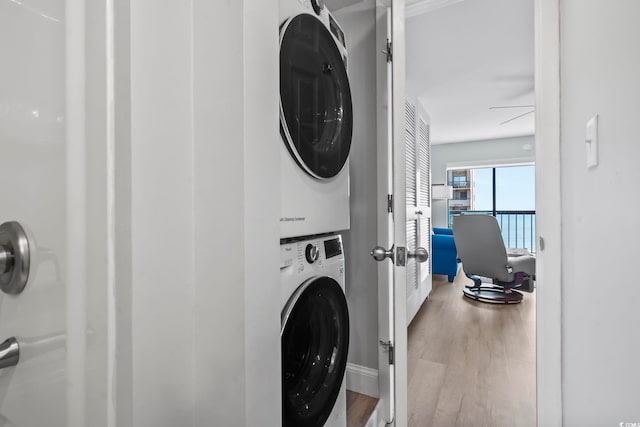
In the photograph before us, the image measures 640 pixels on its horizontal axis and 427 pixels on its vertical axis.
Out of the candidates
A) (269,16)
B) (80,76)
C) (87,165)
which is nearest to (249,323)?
(87,165)

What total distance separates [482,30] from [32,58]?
8.74ft

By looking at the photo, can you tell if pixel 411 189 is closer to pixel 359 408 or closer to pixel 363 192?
pixel 363 192

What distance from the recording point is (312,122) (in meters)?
1.02

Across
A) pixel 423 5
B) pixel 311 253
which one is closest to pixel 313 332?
pixel 311 253

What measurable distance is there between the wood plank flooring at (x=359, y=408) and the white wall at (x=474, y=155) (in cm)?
564

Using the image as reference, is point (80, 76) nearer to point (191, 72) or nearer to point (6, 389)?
point (191, 72)

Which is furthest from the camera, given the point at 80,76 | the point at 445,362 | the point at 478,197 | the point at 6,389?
the point at 478,197

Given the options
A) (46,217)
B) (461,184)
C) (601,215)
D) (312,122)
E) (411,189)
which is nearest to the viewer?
(46,217)

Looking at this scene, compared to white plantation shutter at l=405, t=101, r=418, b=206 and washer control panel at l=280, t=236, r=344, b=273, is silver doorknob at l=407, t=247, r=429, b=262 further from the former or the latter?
white plantation shutter at l=405, t=101, r=418, b=206

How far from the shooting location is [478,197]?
729 cm

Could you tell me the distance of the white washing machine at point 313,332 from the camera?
0.90 meters

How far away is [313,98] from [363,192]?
31.3 inches

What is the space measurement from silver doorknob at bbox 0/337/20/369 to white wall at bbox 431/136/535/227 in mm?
6865

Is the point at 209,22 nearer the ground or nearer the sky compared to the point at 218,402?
nearer the sky
